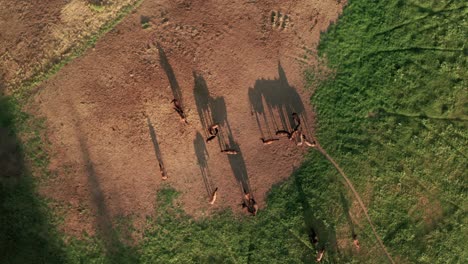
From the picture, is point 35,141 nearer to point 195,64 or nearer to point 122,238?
point 122,238

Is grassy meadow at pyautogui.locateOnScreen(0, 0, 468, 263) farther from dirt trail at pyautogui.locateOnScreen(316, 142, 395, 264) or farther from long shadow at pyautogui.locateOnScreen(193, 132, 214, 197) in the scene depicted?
long shadow at pyautogui.locateOnScreen(193, 132, 214, 197)

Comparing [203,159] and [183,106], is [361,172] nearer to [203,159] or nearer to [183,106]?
[203,159]

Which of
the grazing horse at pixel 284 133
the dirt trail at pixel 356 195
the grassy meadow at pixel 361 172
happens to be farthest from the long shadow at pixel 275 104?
the dirt trail at pixel 356 195

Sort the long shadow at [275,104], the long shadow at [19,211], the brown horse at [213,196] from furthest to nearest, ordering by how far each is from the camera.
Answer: the long shadow at [275,104] < the brown horse at [213,196] < the long shadow at [19,211]

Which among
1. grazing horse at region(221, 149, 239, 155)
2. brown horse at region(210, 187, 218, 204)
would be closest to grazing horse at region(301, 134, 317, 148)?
grazing horse at region(221, 149, 239, 155)

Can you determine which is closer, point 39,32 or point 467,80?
point 39,32

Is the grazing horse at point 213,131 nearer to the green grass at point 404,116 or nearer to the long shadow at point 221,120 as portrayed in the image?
the long shadow at point 221,120

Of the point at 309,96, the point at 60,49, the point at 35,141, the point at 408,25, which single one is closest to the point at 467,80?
the point at 408,25
